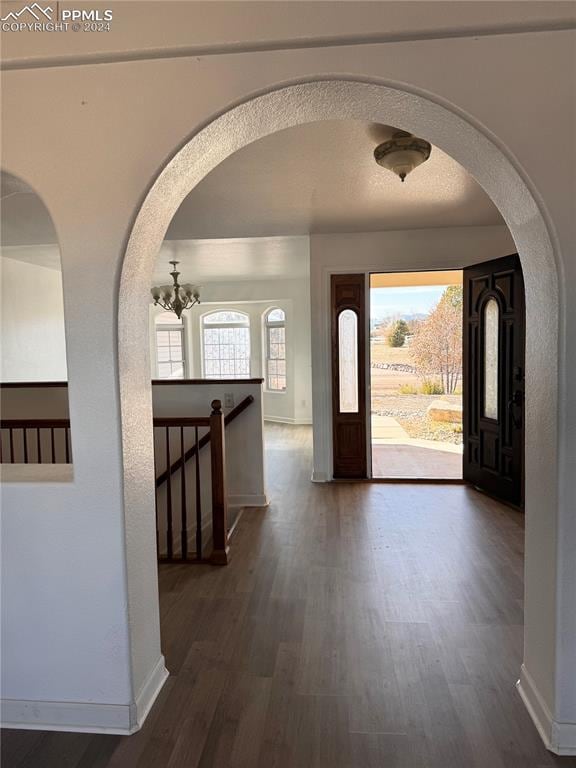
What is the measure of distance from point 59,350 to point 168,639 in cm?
501

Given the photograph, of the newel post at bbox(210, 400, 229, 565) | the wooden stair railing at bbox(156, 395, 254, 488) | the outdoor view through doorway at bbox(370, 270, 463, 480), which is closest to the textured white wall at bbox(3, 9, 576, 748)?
the newel post at bbox(210, 400, 229, 565)

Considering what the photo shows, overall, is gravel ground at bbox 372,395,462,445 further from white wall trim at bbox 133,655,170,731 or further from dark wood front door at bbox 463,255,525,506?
white wall trim at bbox 133,655,170,731

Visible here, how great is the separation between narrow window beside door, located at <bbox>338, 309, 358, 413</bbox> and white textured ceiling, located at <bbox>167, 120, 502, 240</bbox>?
0.89 metres

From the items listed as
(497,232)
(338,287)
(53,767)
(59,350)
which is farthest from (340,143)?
(59,350)

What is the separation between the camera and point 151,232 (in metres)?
1.81

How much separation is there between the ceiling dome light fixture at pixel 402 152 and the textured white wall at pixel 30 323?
3807 millimetres

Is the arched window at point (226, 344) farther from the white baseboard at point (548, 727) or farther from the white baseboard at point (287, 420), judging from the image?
the white baseboard at point (548, 727)

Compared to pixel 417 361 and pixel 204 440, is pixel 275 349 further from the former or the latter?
pixel 204 440

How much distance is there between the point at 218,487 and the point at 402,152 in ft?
7.55

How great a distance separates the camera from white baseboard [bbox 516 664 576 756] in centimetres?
Result: 161

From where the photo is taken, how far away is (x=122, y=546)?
1709 millimetres

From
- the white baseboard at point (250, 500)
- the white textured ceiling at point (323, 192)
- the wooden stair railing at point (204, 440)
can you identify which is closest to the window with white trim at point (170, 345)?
the white textured ceiling at point (323, 192)

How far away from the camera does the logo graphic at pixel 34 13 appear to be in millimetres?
1617

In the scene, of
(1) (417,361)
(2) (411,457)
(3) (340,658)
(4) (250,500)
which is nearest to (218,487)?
(4) (250,500)
